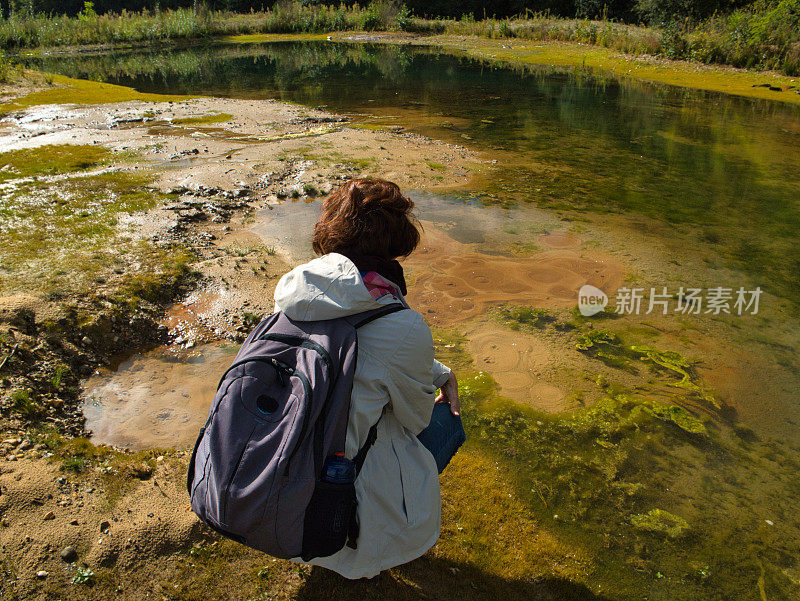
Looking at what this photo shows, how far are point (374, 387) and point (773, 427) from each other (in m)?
2.84

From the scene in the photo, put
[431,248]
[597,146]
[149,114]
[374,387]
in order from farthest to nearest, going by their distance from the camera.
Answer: [149,114] < [597,146] < [431,248] < [374,387]

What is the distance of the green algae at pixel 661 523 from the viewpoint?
2.57 meters

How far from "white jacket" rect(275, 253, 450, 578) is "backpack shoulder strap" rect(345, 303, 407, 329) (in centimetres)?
2

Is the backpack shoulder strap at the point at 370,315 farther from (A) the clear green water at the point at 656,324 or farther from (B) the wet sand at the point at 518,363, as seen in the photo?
(B) the wet sand at the point at 518,363

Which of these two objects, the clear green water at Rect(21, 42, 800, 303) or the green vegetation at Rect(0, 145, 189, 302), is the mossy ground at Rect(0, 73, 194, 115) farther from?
the green vegetation at Rect(0, 145, 189, 302)

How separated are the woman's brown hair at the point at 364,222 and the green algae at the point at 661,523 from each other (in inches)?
70.6

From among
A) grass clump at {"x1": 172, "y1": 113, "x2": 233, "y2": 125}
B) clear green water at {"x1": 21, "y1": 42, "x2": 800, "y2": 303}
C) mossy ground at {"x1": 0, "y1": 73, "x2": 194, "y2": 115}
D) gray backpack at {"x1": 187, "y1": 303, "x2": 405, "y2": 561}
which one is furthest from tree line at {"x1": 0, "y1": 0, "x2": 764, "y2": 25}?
gray backpack at {"x1": 187, "y1": 303, "x2": 405, "y2": 561}

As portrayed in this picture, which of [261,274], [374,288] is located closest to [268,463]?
[374,288]

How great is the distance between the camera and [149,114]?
11.1 meters

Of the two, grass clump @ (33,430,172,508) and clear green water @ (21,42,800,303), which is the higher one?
clear green water @ (21,42,800,303)

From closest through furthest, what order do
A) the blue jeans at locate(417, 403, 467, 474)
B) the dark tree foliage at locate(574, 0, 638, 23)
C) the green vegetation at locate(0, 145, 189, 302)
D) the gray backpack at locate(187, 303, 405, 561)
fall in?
the gray backpack at locate(187, 303, 405, 561) < the blue jeans at locate(417, 403, 467, 474) < the green vegetation at locate(0, 145, 189, 302) < the dark tree foliage at locate(574, 0, 638, 23)

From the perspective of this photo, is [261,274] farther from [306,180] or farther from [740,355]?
[740,355]

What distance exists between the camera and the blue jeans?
206 cm

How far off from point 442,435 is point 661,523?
1.29 meters
